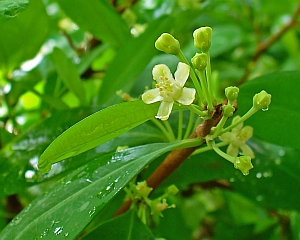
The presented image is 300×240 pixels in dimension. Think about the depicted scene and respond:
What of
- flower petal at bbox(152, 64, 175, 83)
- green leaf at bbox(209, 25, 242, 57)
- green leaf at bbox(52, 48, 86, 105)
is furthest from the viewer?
green leaf at bbox(209, 25, 242, 57)

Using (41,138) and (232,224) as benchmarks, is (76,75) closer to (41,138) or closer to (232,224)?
(41,138)

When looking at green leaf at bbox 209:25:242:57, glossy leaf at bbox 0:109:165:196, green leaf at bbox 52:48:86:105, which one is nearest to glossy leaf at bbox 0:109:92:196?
glossy leaf at bbox 0:109:165:196

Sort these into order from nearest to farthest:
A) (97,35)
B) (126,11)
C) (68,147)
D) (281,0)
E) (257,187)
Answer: (68,147) < (257,187) < (97,35) < (126,11) < (281,0)

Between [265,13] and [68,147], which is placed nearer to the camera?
[68,147]

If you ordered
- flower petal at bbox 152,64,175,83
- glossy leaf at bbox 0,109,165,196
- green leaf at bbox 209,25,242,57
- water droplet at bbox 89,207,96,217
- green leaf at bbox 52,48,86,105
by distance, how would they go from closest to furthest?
water droplet at bbox 89,207,96,217
flower petal at bbox 152,64,175,83
glossy leaf at bbox 0,109,165,196
green leaf at bbox 52,48,86,105
green leaf at bbox 209,25,242,57

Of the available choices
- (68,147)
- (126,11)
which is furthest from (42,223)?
(126,11)

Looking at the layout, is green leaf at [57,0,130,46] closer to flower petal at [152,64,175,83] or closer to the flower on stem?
flower petal at [152,64,175,83]

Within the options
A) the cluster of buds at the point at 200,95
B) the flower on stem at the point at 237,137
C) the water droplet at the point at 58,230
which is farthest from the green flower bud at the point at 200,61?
the water droplet at the point at 58,230

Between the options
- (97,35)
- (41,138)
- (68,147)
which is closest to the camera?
(68,147)
